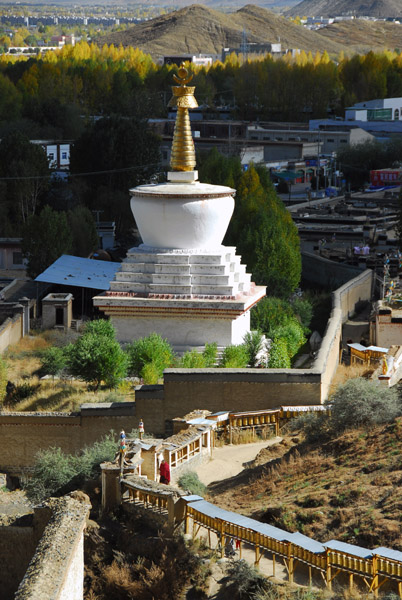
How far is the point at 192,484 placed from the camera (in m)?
14.6

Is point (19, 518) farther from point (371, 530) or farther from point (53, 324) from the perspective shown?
point (53, 324)

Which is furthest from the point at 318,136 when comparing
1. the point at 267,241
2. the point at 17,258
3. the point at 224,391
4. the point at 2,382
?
the point at 224,391

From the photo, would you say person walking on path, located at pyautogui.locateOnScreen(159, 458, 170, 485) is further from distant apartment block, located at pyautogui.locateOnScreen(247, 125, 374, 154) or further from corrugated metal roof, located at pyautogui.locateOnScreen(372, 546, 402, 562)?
distant apartment block, located at pyautogui.locateOnScreen(247, 125, 374, 154)

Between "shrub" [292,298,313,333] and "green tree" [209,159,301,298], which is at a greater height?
"green tree" [209,159,301,298]

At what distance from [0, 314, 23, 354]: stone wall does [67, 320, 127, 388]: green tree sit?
3762 millimetres

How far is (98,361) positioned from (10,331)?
5130 mm

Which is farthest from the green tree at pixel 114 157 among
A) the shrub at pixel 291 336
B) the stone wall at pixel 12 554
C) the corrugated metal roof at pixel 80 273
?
the stone wall at pixel 12 554

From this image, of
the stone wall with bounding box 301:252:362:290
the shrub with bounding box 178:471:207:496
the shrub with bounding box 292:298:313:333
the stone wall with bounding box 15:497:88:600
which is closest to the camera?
the stone wall with bounding box 15:497:88:600

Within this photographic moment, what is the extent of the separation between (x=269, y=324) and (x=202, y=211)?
2712 millimetres

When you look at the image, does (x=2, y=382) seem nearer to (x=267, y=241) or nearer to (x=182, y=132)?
(x=182, y=132)

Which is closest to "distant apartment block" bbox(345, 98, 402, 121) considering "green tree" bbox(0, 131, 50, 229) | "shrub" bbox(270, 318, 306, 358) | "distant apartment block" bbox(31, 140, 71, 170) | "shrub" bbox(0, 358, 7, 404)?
"distant apartment block" bbox(31, 140, 71, 170)

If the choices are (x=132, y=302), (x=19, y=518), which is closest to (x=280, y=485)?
(x=19, y=518)

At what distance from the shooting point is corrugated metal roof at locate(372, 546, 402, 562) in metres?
11.0

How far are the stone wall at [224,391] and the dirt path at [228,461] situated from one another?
986 mm
